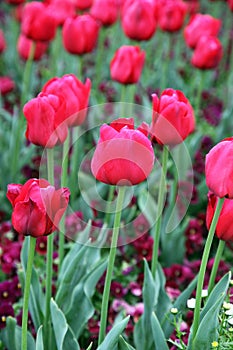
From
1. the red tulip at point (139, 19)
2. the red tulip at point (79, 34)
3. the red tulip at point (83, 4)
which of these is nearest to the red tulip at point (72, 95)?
the red tulip at point (79, 34)

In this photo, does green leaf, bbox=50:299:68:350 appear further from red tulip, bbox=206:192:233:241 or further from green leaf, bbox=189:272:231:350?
red tulip, bbox=206:192:233:241

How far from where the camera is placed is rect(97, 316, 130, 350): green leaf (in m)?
1.56

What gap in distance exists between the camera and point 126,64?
8.07ft

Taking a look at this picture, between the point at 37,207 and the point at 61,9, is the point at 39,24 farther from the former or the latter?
the point at 37,207

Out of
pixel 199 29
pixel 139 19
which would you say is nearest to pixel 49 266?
pixel 139 19

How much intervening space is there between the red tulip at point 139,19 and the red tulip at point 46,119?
1.22m

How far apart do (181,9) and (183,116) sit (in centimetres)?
175

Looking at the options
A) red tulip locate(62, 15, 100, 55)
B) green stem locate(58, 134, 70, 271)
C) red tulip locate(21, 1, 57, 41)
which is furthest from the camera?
red tulip locate(21, 1, 57, 41)

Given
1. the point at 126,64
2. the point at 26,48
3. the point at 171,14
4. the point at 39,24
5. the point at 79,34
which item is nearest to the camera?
the point at 126,64

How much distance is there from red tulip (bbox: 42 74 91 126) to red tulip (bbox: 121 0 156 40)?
1.09 metres

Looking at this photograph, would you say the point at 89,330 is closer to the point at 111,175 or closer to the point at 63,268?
the point at 63,268

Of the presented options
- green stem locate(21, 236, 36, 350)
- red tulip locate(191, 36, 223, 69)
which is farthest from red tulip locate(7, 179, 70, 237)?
red tulip locate(191, 36, 223, 69)

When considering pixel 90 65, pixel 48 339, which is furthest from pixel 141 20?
pixel 90 65

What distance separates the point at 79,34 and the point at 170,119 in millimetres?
1208
